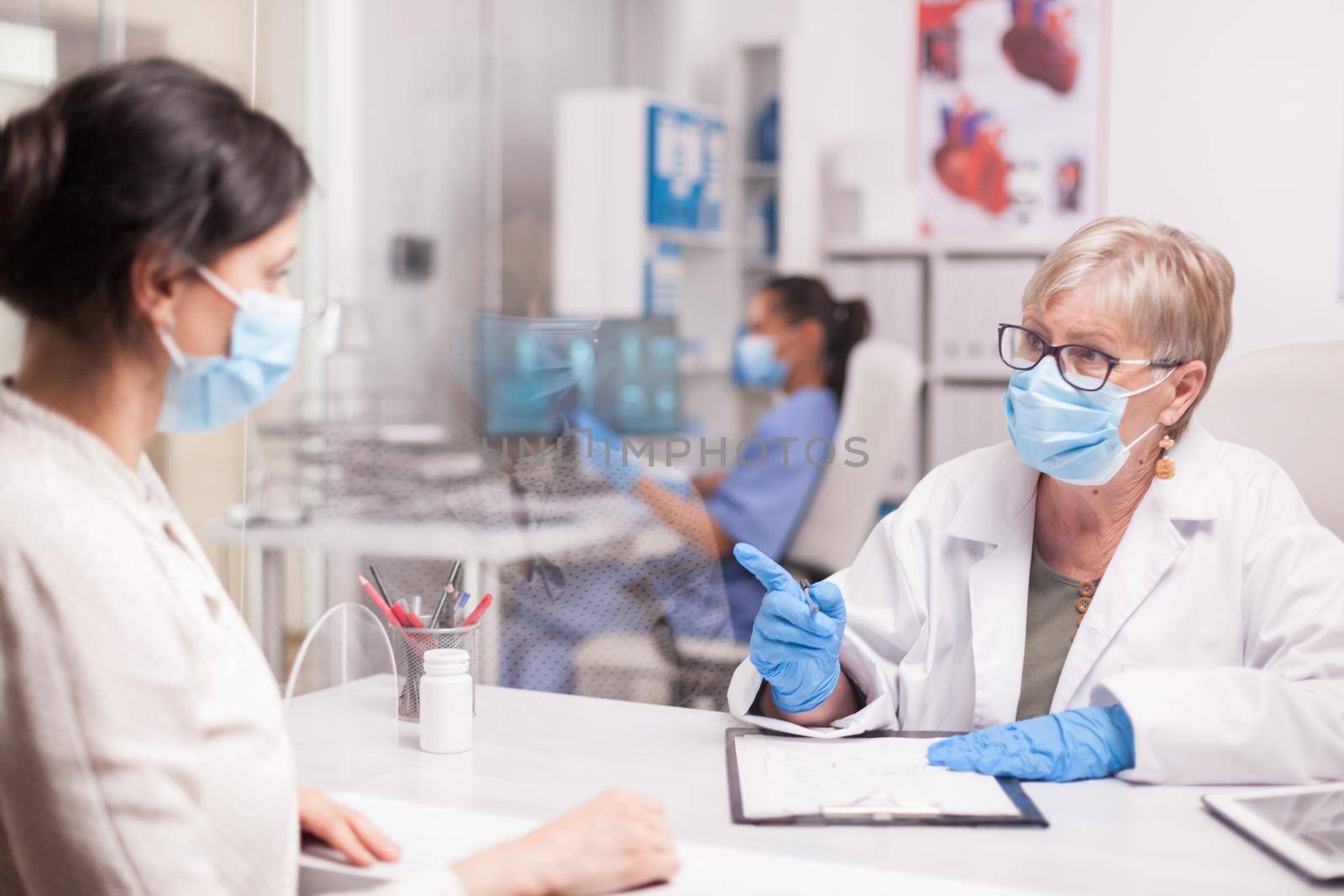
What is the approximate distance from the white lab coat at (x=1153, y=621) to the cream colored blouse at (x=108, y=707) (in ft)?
1.97

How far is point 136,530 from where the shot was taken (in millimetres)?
883

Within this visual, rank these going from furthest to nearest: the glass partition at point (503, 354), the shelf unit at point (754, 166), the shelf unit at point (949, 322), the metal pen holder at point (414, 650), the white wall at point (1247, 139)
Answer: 1. the shelf unit at point (754, 166)
2. the shelf unit at point (949, 322)
3. the white wall at point (1247, 139)
4. the glass partition at point (503, 354)
5. the metal pen holder at point (414, 650)

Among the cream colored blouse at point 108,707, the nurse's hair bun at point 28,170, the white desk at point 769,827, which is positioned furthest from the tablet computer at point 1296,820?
the nurse's hair bun at point 28,170

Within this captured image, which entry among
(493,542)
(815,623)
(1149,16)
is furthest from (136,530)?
(1149,16)

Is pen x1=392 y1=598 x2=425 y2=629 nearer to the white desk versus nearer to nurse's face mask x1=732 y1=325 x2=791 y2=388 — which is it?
the white desk

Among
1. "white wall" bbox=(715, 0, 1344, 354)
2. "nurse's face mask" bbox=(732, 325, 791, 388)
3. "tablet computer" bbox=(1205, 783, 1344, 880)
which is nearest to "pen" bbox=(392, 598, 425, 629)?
"tablet computer" bbox=(1205, 783, 1344, 880)

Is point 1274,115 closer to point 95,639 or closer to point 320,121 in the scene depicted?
point 320,121

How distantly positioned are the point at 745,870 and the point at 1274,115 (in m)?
2.58

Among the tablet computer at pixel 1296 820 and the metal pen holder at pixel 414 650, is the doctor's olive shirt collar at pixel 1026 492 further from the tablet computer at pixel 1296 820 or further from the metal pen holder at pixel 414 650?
the metal pen holder at pixel 414 650

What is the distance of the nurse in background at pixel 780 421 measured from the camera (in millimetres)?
2998

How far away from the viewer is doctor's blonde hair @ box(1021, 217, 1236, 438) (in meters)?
1.33

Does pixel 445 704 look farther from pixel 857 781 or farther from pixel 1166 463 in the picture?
pixel 1166 463

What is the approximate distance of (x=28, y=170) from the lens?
0.87 metres

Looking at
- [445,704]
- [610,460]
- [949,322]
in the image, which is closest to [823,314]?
[949,322]
